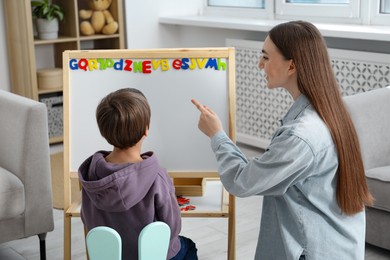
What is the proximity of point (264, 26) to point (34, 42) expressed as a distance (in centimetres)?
147

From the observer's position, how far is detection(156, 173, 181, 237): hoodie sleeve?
1.86 meters

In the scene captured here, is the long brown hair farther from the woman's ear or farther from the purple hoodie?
the purple hoodie

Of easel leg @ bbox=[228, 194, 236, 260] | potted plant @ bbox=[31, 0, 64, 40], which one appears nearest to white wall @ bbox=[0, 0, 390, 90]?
potted plant @ bbox=[31, 0, 64, 40]

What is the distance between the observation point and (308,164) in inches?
66.4

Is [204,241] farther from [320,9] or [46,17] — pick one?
[46,17]

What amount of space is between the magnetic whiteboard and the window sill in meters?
1.51

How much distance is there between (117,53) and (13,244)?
3.82ft

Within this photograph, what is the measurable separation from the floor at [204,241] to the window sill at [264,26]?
1071mm

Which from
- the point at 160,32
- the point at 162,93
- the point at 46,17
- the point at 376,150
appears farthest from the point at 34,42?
the point at 376,150

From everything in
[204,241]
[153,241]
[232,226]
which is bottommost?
[204,241]

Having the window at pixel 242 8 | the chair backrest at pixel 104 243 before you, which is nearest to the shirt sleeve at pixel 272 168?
the chair backrest at pixel 104 243

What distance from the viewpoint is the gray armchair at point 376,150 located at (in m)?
2.72

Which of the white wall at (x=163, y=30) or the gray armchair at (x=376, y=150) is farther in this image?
the white wall at (x=163, y=30)

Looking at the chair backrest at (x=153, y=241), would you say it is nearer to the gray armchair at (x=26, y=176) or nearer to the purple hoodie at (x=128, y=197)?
the purple hoodie at (x=128, y=197)
